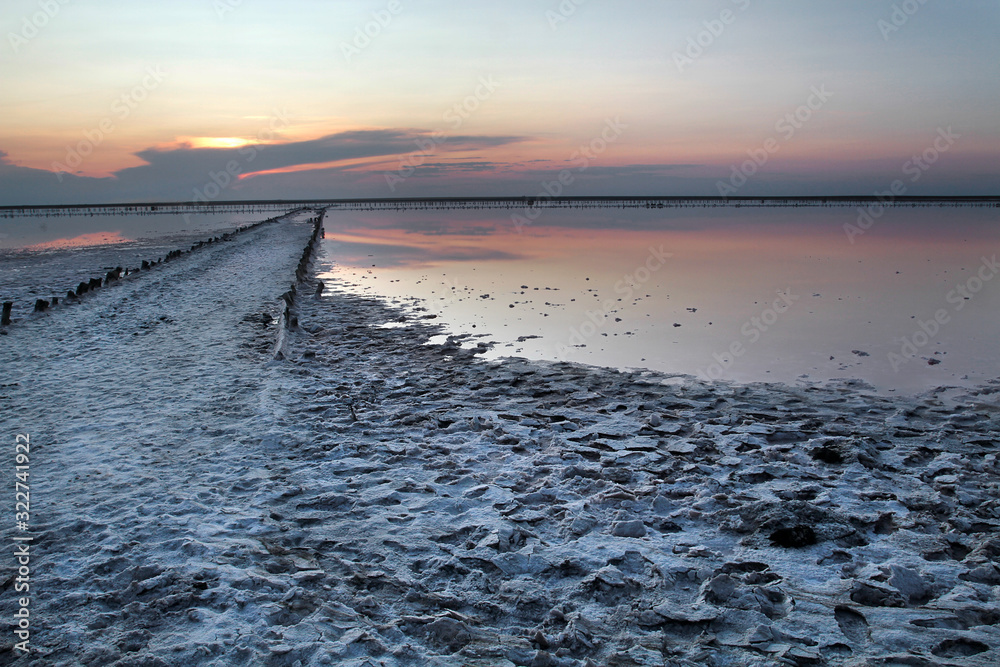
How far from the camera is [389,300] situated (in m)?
16.7

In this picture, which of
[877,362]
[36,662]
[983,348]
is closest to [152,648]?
[36,662]

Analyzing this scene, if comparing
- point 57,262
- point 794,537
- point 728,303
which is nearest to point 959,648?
point 794,537

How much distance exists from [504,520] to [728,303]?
42.8ft

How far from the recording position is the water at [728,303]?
1002cm

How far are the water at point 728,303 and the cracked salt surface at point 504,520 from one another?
1898 mm

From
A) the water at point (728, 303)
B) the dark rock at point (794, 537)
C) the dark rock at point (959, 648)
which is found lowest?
the dark rock at point (959, 648)

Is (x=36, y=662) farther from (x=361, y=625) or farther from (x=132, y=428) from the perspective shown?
(x=132, y=428)

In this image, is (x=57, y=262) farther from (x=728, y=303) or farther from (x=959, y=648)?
(x=959, y=648)

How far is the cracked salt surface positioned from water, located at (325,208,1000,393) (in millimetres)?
1898

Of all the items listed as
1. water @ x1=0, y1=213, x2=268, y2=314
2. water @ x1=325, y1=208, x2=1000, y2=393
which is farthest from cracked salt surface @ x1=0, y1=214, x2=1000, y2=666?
water @ x1=0, y1=213, x2=268, y2=314

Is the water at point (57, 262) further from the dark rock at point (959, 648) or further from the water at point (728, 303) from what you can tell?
the dark rock at point (959, 648)

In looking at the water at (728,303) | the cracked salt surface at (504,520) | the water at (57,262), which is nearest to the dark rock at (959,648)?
the cracked salt surface at (504,520)

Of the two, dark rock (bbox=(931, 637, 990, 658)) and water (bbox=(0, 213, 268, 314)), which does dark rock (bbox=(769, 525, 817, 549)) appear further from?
water (bbox=(0, 213, 268, 314))

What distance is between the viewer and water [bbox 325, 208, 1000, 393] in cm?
1002
